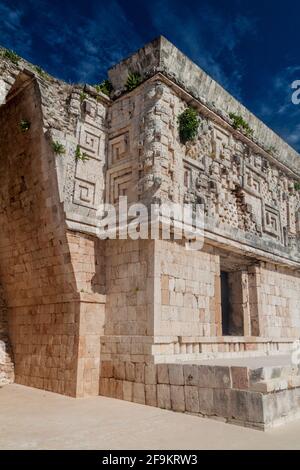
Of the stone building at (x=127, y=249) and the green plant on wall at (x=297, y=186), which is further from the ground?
the green plant on wall at (x=297, y=186)

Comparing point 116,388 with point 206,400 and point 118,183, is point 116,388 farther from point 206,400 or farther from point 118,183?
point 118,183

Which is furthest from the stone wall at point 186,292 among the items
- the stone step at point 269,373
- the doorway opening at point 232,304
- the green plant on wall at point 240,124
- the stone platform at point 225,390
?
the green plant on wall at point 240,124

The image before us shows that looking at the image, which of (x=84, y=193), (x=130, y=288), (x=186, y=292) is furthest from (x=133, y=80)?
(x=186, y=292)

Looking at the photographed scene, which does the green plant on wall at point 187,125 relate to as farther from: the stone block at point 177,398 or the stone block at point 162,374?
the stone block at point 177,398

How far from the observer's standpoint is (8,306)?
9078 mm

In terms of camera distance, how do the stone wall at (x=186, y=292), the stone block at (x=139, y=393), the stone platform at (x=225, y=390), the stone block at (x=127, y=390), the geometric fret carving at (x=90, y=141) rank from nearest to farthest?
the stone platform at (x=225, y=390) < the stone block at (x=139, y=393) < the stone block at (x=127, y=390) < the stone wall at (x=186, y=292) < the geometric fret carving at (x=90, y=141)

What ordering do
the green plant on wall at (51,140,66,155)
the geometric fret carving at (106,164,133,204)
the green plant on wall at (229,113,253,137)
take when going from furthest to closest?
the green plant on wall at (229,113,253,137) < the geometric fret carving at (106,164,133,204) < the green plant on wall at (51,140,66,155)

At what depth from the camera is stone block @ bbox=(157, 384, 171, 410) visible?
5.87 m

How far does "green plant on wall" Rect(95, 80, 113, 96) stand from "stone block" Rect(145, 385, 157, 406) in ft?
20.0

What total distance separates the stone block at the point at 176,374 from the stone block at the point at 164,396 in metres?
0.16

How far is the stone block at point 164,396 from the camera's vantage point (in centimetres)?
587

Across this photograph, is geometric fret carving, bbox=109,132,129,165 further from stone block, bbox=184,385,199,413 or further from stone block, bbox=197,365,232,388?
stone block, bbox=184,385,199,413

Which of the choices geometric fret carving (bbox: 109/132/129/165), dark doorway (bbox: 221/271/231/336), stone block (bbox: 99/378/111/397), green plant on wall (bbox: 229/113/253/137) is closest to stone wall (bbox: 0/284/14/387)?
stone block (bbox: 99/378/111/397)

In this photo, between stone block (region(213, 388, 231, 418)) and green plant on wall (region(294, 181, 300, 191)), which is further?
green plant on wall (region(294, 181, 300, 191))
